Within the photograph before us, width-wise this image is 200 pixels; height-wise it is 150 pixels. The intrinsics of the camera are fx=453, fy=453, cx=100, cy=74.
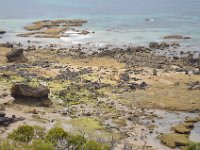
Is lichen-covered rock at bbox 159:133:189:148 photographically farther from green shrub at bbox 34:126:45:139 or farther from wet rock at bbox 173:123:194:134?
green shrub at bbox 34:126:45:139

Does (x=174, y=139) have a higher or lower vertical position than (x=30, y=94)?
lower

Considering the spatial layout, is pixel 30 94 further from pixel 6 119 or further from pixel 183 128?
pixel 183 128

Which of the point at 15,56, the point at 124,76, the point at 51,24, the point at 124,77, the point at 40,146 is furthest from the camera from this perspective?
the point at 51,24

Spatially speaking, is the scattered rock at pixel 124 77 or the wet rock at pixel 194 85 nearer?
the wet rock at pixel 194 85

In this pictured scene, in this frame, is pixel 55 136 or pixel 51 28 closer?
pixel 55 136

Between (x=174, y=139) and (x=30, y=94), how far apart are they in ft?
53.4

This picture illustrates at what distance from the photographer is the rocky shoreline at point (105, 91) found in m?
42.2

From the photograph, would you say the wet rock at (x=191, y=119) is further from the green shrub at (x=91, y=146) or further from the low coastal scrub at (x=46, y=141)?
the green shrub at (x=91, y=146)

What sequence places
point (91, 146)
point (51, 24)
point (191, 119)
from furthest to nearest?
point (51, 24) < point (191, 119) < point (91, 146)

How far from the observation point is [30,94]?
47.5m

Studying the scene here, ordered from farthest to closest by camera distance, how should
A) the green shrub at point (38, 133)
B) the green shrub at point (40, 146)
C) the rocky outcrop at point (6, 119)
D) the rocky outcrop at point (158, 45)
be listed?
1. the rocky outcrop at point (158, 45)
2. the rocky outcrop at point (6, 119)
3. the green shrub at point (38, 133)
4. the green shrub at point (40, 146)

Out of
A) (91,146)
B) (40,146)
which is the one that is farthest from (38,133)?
(40,146)

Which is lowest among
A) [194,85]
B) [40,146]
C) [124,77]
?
[194,85]

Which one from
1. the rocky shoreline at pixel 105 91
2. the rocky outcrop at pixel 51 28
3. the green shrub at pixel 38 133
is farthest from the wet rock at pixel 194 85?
the rocky outcrop at pixel 51 28
